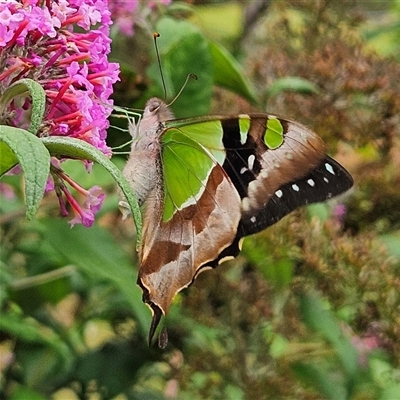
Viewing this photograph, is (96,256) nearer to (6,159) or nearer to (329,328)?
(329,328)

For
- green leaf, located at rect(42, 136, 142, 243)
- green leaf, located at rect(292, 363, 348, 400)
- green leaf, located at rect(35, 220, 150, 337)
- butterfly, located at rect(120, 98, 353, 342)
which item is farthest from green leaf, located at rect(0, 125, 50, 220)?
green leaf, located at rect(292, 363, 348, 400)

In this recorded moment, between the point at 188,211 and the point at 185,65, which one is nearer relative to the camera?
the point at 188,211

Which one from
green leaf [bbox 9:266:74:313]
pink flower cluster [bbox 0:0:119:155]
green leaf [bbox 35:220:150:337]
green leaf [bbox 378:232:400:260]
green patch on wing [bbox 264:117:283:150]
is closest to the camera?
pink flower cluster [bbox 0:0:119:155]

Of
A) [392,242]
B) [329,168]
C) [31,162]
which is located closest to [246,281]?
[392,242]

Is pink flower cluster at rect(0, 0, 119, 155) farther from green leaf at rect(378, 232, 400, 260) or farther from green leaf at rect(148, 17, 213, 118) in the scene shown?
green leaf at rect(378, 232, 400, 260)

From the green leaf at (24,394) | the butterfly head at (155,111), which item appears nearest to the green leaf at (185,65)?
the butterfly head at (155,111)

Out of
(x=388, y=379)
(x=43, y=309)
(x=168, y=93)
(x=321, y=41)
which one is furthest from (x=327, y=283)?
(x=321, y=41)
